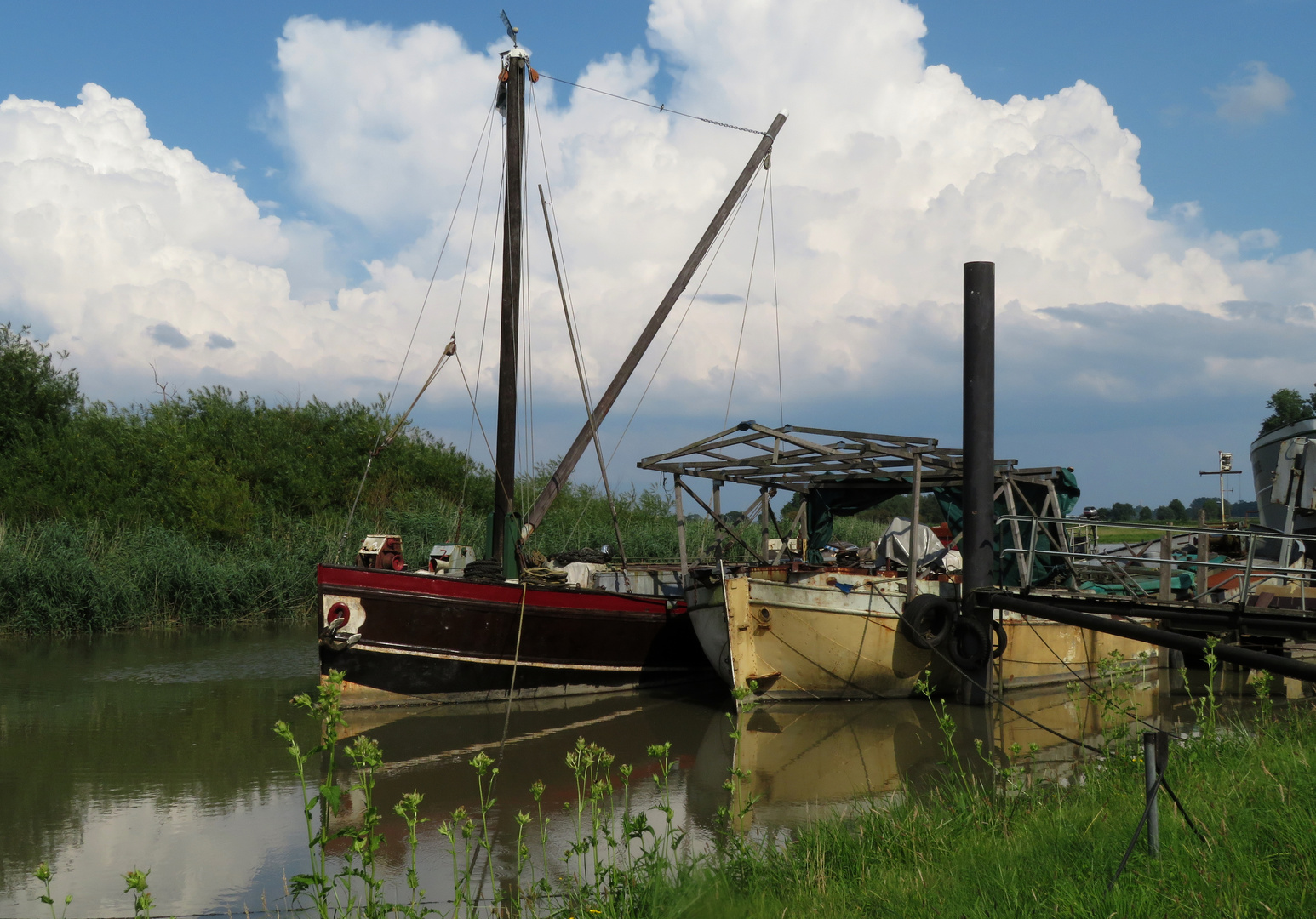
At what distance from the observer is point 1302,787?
510 centimetres

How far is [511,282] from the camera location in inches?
592

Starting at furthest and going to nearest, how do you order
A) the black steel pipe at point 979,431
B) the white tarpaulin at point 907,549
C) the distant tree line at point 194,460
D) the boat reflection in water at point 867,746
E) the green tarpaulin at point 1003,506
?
the distant tree line at point 194,460 < the green tarpaulin at point 1003,506 < the white tarpaulin at point 907,549 < the black steel pipe at point 979,431 < the boat reflection in water at point 867,746

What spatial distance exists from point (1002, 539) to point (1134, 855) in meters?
10.5

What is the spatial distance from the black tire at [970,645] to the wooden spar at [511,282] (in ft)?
20.8

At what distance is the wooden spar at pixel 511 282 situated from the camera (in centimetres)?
1467

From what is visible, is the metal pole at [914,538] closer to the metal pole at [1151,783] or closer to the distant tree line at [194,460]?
the metal pole at [1151,783]

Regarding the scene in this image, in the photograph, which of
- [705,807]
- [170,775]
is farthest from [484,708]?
[705,807]

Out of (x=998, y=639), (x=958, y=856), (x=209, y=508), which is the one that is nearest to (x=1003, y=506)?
(x=998, y=639)

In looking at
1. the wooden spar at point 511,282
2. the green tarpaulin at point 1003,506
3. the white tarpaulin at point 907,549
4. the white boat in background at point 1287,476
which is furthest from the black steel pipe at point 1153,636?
the wooden spar at point 511,282

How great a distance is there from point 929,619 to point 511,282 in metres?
7.72

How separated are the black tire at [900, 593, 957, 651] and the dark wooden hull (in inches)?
144

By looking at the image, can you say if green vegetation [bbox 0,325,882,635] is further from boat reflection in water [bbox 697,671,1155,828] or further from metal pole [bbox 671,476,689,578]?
boat reflection in water [bbox 697,671,1155,828]

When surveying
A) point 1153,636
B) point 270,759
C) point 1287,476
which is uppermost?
point 1287,476

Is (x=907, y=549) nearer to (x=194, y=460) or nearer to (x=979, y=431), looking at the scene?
(x=979, y=431)
